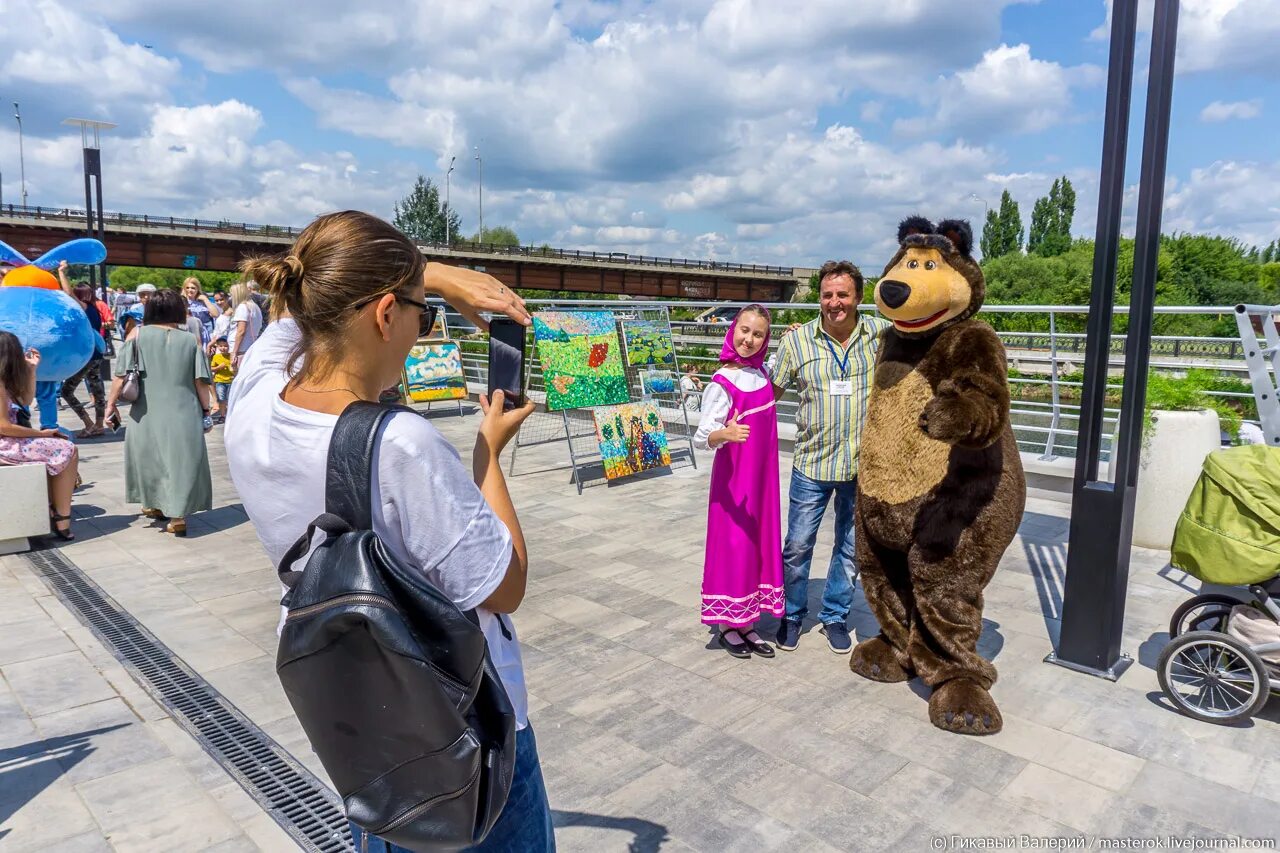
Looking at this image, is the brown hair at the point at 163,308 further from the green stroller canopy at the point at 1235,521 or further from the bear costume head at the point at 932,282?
the green stroller canopy at the point at 1235,521

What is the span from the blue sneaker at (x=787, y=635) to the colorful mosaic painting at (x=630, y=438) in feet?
12.1

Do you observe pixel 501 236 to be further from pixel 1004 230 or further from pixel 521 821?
pixel 521 821

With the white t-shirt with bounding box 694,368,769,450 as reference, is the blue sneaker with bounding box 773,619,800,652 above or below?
below

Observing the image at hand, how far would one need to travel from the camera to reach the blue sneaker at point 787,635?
421 cm

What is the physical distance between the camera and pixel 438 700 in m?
1.21

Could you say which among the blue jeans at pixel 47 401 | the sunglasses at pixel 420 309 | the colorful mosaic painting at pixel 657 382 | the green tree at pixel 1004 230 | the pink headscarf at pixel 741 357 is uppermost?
the green tree at pixel 1004 230

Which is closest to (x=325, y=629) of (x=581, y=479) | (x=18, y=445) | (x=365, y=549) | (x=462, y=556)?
(x=365, y=549)

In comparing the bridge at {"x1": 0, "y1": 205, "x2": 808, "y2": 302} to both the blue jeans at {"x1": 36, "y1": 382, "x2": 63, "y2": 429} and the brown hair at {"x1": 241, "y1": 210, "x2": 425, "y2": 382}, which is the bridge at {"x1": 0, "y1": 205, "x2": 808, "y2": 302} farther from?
the brown hair at {"x1": 241, "y1": 210, "x2": 425, "y2": 382}

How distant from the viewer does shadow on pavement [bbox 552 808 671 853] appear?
103 inches

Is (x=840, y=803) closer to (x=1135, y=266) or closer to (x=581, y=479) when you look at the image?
(x=1135, y=266)

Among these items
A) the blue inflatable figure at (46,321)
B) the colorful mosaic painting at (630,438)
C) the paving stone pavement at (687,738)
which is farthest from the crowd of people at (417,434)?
the colorful mosaic painting at (630,438)

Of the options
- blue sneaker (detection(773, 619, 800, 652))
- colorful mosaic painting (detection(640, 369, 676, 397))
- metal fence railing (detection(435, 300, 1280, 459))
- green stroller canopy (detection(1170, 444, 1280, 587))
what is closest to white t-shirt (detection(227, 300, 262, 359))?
metal fence railing (detection(435, 300, 1280, 459))

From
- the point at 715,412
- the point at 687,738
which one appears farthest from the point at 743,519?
the point at 687,738

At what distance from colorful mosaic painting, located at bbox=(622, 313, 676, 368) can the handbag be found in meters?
4.31
